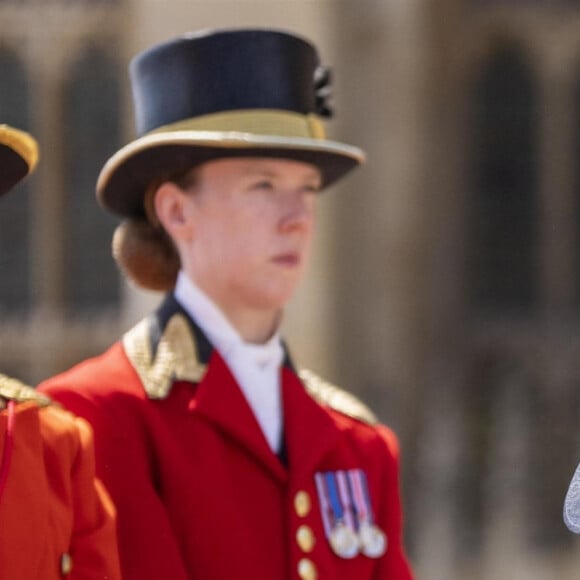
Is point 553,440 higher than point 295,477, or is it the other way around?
point 295,477

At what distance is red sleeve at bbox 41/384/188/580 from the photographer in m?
2.77

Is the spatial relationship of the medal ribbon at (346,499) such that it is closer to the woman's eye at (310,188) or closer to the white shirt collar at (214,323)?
the white shirt collar at (214,323)

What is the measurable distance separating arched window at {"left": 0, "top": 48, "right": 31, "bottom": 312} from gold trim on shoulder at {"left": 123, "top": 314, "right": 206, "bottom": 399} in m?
6.12

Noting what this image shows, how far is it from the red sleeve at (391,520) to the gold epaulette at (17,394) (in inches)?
30.7

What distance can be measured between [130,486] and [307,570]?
367 millimetres

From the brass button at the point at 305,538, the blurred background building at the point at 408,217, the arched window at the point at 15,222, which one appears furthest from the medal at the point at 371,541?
the arched window at the point at 15,222

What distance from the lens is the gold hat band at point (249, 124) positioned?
9.95ft

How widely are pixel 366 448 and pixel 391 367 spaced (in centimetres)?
493

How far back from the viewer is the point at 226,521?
2.86 meters

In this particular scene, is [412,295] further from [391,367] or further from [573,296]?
[573,296]

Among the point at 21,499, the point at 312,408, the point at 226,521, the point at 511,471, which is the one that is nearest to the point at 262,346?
the point at 312,408

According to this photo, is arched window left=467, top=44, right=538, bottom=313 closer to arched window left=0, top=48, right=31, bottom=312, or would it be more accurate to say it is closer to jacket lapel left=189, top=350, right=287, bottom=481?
arched window left=0, top=48, right=31, bottom=312

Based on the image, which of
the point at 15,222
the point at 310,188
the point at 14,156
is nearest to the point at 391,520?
the point at 310,188

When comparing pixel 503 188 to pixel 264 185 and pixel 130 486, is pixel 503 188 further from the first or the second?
pixel 130 486
